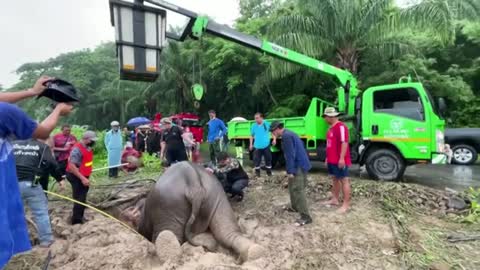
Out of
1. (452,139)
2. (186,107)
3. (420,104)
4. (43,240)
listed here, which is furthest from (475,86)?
(43,240)

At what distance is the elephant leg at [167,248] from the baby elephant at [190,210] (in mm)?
512

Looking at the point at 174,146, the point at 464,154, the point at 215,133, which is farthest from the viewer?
the point at 464,154

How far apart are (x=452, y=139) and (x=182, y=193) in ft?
33.8

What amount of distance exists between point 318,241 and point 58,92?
3388mm

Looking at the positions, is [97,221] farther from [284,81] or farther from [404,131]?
[284,81]

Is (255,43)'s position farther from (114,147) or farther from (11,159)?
(11,159)

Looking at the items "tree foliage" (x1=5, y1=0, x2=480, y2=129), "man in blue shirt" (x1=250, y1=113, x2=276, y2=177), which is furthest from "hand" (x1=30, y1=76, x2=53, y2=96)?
"tree foliage" (x1=5, y1=0, x2=480, y2=129)

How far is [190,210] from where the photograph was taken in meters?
4.81

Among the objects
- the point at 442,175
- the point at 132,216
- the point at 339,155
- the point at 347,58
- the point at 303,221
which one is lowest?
the point at 132,216

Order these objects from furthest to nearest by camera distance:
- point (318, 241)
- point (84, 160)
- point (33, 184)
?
point (84, 160) < point (318, 241) < point (33, 184)

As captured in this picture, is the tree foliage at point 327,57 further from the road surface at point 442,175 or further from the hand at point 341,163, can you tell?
the hand at point 341,163

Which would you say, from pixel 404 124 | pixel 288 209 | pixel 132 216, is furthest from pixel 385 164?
pixel 132 216

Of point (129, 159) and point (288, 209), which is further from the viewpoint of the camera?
point (129, 159)

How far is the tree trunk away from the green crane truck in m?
4.99
